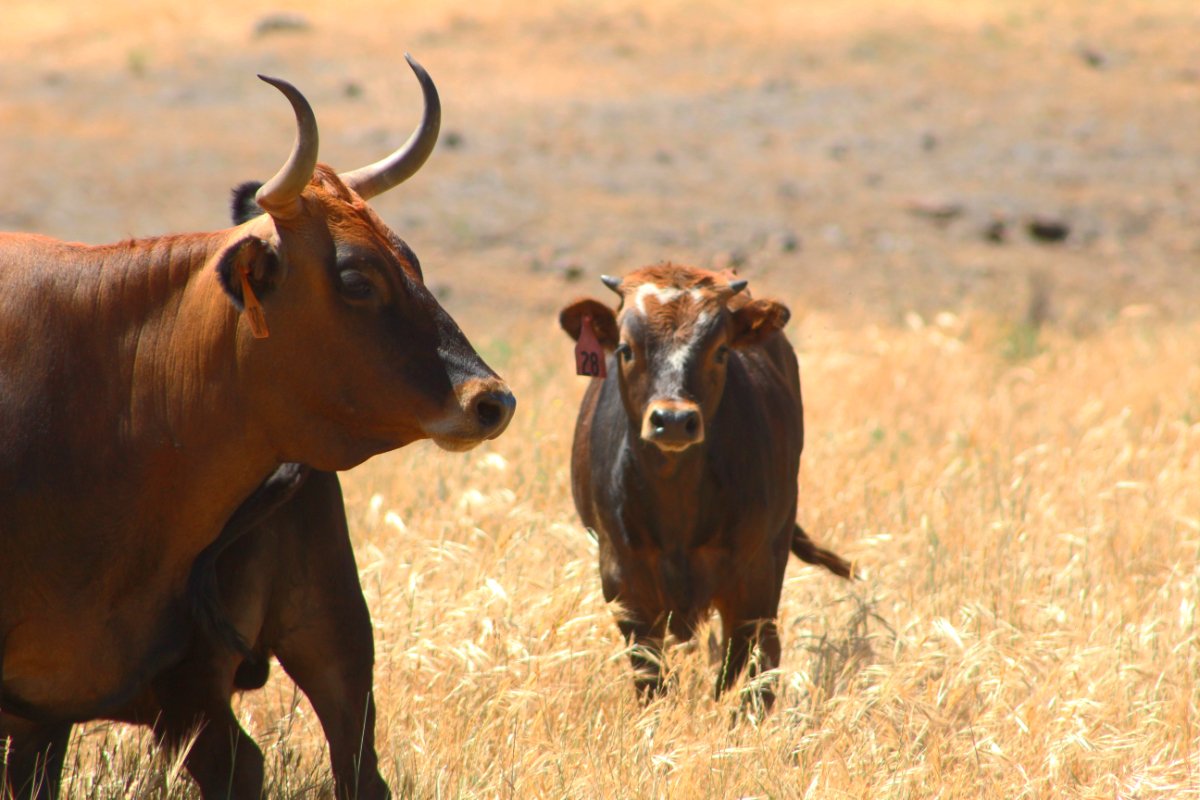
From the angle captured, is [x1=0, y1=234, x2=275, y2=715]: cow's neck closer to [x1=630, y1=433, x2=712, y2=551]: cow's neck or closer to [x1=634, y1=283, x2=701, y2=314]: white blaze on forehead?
[x1=630, y1=433, x2=712, y2=551]: cow's neck

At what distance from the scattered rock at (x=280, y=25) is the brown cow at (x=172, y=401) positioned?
30374 millimetres

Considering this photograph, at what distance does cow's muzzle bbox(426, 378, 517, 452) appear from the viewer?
402 cm

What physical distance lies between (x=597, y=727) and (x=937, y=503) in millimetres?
3447

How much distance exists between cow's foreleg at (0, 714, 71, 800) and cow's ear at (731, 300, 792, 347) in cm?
331

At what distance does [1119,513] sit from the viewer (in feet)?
27.6

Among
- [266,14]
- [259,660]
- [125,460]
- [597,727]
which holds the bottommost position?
[597,727]

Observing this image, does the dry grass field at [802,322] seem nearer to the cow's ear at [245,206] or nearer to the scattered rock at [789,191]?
the scattered rock at [789,191]

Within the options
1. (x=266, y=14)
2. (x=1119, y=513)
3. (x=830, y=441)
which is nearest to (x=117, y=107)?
(x=266, y=14)

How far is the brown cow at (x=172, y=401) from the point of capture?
4055 millimetres

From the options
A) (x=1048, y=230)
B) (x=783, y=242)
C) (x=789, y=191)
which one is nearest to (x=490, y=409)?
(x=783, y=242)

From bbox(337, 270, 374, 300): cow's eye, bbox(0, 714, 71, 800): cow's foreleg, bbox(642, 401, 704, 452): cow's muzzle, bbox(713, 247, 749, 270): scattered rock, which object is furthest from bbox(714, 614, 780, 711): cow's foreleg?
bbox(713, 247, 749, 270): scattered rock

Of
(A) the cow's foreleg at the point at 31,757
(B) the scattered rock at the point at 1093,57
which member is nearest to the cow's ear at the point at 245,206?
(A) the cow's foreleg at the point at 31,757

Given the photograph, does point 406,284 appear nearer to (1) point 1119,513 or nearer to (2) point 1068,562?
(2) point 1068,562

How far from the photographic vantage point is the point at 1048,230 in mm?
22297
